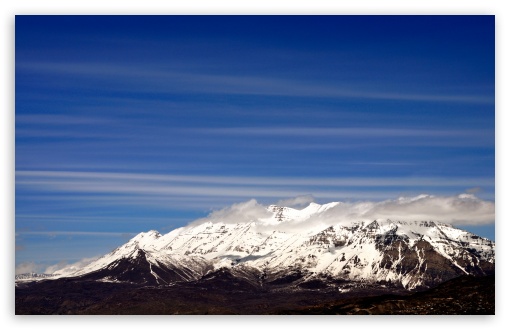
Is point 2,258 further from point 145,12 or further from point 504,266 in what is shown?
point 504,266

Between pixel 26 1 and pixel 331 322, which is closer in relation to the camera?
pixel 26 1

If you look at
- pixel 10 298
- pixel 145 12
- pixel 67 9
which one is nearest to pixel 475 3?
pixel 145 12

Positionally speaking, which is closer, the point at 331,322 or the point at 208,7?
the point at 208,7

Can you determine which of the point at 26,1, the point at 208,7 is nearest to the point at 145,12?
the point at 208,7

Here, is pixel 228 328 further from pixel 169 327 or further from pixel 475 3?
pixel 475 3

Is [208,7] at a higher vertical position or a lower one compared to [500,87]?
higher

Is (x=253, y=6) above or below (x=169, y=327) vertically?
above

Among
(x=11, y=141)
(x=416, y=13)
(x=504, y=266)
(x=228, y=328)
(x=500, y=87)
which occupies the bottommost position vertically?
(x=228, y=328)

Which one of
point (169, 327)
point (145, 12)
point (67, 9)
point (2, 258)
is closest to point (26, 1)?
point (67, 9)

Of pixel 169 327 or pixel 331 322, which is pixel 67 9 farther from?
pixel 331 322
